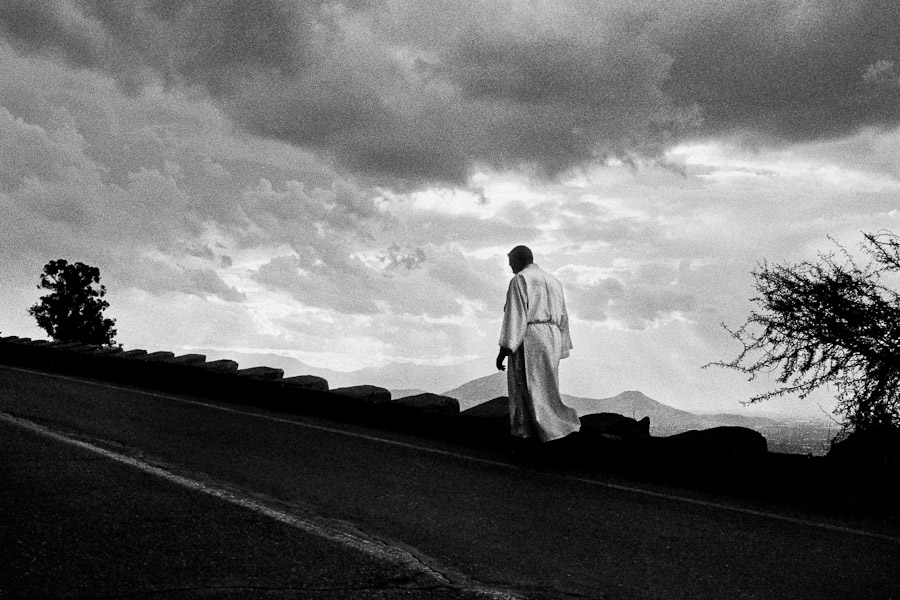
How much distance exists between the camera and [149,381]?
13.8 meters

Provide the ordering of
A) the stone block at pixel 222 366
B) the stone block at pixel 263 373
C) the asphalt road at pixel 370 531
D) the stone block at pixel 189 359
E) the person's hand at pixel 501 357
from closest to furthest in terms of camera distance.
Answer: the asphalt road at pixel 370 531, the person's hand at pixel 501 357, the stone block at pixel 263 373, the stone block at pixel 222 366, the stone block at pixel 189 359

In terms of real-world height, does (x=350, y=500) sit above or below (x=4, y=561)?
above

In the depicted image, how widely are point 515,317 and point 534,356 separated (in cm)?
41

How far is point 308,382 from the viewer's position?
37.8 ft

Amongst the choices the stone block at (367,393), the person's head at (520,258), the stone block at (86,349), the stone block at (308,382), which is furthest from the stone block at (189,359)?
the person's head at (520,258)

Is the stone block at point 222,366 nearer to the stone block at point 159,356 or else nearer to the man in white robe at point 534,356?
the stone block at point 159,356

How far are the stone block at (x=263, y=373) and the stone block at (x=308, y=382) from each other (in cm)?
37

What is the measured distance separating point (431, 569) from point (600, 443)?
14.5 feet

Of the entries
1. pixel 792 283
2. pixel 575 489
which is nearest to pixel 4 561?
pixel 575 489

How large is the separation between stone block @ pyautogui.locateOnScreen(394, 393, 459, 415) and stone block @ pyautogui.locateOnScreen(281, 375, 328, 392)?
5.14 feet

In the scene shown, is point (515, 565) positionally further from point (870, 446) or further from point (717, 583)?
point (870, 446)

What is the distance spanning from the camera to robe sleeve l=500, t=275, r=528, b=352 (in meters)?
8.24

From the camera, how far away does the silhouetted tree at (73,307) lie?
189 ft

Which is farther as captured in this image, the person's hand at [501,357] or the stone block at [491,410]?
the stone block at [491,410]
